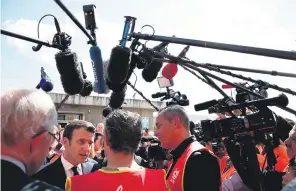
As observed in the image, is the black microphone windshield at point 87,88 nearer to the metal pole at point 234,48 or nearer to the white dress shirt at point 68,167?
the white dress shirt at point 68,167

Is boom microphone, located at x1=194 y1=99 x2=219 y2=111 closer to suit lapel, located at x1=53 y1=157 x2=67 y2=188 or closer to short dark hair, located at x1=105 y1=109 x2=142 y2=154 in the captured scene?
short dark hair, located at x1=105 y1=109 x2=142 y2=154

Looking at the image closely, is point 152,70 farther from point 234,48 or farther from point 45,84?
point 234,48

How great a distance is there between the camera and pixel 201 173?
262cm

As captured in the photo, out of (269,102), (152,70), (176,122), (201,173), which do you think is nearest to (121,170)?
(201,173)

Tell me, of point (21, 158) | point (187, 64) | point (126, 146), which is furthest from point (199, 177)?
point (21, 158)

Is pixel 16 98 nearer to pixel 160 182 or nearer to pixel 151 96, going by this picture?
pixel 160 182

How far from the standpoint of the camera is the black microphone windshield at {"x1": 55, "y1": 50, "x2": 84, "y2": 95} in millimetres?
3174

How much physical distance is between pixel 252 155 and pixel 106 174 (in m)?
1.05

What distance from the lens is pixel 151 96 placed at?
4.17 meters

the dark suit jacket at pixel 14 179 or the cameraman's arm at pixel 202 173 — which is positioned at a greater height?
the dark suit jacket at pixel 14 179

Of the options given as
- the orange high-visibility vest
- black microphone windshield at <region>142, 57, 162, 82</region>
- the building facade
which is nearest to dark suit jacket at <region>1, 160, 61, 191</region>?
the orange high-visibility vest

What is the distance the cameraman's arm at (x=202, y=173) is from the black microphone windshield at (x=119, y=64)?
925 millimetres

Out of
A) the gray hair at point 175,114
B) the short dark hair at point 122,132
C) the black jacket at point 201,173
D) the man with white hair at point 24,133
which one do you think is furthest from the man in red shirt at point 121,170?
the gray hair at point 175,114

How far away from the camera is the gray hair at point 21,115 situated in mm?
1483
